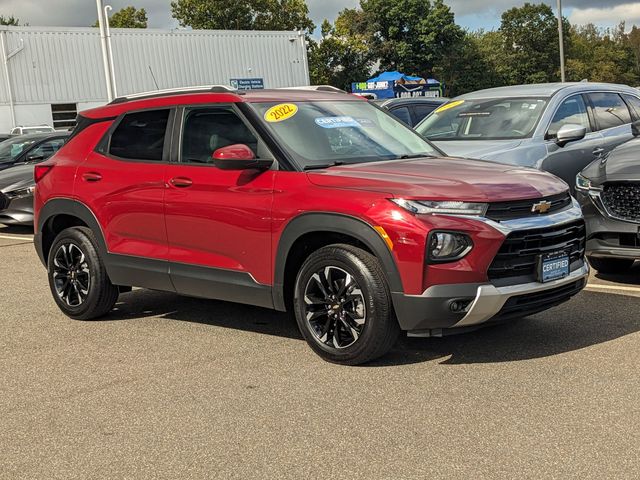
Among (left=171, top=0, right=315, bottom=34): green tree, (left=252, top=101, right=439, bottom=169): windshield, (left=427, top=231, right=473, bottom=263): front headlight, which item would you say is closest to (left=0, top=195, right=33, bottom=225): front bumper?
(left=252, top=101, right=439, bottom=169): windshield

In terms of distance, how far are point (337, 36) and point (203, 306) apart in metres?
63.7

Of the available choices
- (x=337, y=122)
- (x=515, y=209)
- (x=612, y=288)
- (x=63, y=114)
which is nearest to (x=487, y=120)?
(x=612, y=288)

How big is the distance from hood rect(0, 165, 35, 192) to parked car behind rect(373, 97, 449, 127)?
5.59m

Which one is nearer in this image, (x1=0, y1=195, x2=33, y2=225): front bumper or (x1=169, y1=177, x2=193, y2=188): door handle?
(x1=169, y1=177, x2=193, y2=188): door handle

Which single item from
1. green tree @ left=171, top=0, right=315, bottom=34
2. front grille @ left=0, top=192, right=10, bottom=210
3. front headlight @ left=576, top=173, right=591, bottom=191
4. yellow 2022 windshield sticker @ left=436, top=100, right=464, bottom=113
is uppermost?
green tree @ left=171, top=0, right=315, bottom=34

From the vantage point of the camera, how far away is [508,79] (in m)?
84.3

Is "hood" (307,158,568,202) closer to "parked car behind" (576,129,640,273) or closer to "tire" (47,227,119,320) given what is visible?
"parked car behind" (576,129,640,273)

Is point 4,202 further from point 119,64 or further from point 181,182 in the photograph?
point 119,64

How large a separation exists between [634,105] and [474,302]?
6.77m

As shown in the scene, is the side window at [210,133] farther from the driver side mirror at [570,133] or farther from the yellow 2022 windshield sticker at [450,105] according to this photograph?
the yellow 2022 windshield sticker at [450,105]

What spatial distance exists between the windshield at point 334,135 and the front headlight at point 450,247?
1.07m

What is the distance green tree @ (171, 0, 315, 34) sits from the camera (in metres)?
58.9

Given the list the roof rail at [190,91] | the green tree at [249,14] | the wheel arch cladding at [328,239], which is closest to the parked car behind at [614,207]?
the wheel arch cladding at [328,239]

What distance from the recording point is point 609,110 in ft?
31.7
